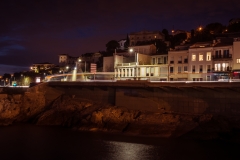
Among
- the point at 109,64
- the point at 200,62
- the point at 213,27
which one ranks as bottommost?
the point at 200,62

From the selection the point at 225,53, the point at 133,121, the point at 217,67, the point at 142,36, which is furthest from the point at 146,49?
the point at 133,121

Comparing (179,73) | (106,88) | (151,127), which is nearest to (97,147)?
(151,127)

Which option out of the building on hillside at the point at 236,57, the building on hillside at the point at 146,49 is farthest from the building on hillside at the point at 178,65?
the building on hillside at the point at 146,49

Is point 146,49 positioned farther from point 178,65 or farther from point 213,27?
point 213,27

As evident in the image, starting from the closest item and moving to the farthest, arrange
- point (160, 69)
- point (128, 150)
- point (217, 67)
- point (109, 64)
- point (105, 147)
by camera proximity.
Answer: point (128, 150) < point (105, 147) < point (217, 67) < point (160, 69) < point (109, 64)

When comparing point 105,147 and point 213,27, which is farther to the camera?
point 213,27

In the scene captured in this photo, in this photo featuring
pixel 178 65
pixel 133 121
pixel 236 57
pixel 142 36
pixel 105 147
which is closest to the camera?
pixel 105 147

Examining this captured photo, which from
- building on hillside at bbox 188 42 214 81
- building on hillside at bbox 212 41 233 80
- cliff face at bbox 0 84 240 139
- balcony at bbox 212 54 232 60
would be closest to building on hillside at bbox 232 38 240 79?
building on hillside at bbox 212 41 233 80

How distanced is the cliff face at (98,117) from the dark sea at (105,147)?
197 centimetres

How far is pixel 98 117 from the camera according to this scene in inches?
1645

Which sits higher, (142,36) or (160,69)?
(142,36)

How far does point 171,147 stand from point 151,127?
21.0 feet

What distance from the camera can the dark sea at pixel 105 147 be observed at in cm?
2923

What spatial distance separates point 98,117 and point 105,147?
9664 millimetres
